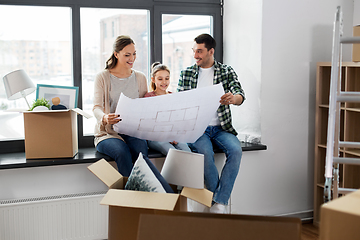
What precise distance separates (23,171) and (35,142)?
195 mm

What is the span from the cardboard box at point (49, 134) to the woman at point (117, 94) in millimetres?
182

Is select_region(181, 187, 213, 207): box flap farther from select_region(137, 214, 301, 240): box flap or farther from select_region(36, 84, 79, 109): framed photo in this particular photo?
select_region(36, 84, 79, 109): framed photo

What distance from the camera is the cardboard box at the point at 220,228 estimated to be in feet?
2.39

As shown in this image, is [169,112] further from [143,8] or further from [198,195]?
[143,8]

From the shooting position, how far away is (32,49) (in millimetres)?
2570

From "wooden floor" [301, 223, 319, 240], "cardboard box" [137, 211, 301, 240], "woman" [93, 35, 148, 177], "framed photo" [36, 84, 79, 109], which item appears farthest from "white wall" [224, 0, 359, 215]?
"cardboard box" [137, 211, 301, 240]

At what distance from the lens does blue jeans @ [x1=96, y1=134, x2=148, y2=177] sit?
2154 millimetres

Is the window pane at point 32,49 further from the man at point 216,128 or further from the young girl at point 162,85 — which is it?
the man at point 216,128

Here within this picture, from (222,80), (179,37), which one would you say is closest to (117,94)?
(222,80)

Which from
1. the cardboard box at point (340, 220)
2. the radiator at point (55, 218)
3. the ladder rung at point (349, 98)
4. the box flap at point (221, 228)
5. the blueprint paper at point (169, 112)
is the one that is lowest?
the radiator at point (55, 218)

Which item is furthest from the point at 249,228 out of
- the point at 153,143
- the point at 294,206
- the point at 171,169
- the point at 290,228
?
the point at 294,206

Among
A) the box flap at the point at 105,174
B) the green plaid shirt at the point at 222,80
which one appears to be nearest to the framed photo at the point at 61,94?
the green plaid shirt at the point at 222,80

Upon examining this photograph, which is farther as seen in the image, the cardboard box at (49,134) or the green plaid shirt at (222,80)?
the green plaid shirt at (222,80)

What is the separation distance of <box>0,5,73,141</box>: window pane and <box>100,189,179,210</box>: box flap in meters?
1.55
